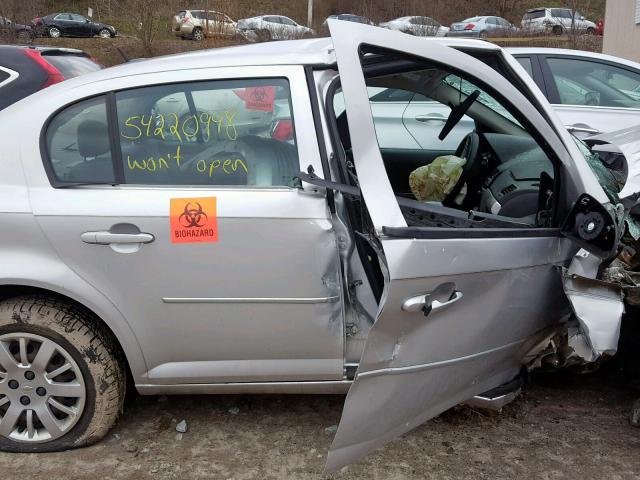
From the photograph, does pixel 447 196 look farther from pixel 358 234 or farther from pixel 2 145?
pixel 2 145

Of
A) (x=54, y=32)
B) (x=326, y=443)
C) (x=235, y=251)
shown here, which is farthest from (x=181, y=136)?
(x=54, y=32)

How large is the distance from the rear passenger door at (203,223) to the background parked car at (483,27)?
28246 mm

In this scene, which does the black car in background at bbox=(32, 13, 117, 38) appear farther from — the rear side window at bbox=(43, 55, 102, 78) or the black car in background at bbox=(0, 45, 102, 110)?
the black car in background at bbox=(0, 45, 102, 110)

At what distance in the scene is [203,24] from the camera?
2069 centimetres

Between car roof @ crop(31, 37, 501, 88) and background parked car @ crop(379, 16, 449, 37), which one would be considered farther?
background parked car @ crop(379, 16, 449, 37)

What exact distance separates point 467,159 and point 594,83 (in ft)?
8.37

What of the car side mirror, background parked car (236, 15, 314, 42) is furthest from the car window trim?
background parked car (236, 15, 314, 42)

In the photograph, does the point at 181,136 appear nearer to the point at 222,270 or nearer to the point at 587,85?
the point at 222,270

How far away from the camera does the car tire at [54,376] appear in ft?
8.35

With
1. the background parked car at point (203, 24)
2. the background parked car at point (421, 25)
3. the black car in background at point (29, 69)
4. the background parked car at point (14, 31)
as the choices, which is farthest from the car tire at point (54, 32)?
the black car in background at point (29, 69)

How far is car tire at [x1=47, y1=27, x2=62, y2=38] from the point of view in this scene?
31572mm

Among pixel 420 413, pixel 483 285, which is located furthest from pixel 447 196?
pixel 420 413

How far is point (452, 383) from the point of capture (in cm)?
239

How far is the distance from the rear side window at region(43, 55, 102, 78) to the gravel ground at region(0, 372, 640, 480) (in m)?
3.53
